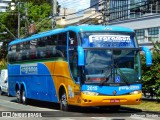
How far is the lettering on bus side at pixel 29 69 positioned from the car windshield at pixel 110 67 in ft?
18.6

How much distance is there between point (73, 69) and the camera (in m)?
17.6

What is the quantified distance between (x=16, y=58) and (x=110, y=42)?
9417 mm

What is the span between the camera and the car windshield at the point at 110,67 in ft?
55.4

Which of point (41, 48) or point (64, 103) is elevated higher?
point (41, 48)

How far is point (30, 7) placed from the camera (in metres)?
65.7

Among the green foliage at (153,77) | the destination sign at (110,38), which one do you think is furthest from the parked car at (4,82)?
the destination sign at (110,38)

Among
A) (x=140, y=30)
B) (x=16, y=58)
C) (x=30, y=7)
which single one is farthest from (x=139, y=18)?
(x=16, y=58)

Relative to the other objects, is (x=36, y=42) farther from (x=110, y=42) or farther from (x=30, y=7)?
(x=30, y=7)

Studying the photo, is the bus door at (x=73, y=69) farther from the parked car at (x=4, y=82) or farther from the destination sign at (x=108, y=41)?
the parked car at (x=4, y=82)

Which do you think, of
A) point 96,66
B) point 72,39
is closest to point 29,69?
point 72,39

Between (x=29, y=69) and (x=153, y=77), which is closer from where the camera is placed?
Answer: (x=153, y=77)

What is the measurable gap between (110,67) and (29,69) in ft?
→ 23.7

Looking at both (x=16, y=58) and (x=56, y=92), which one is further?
(x=16, y=58)

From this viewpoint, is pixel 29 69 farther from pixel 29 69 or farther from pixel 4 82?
pixel 4 82
